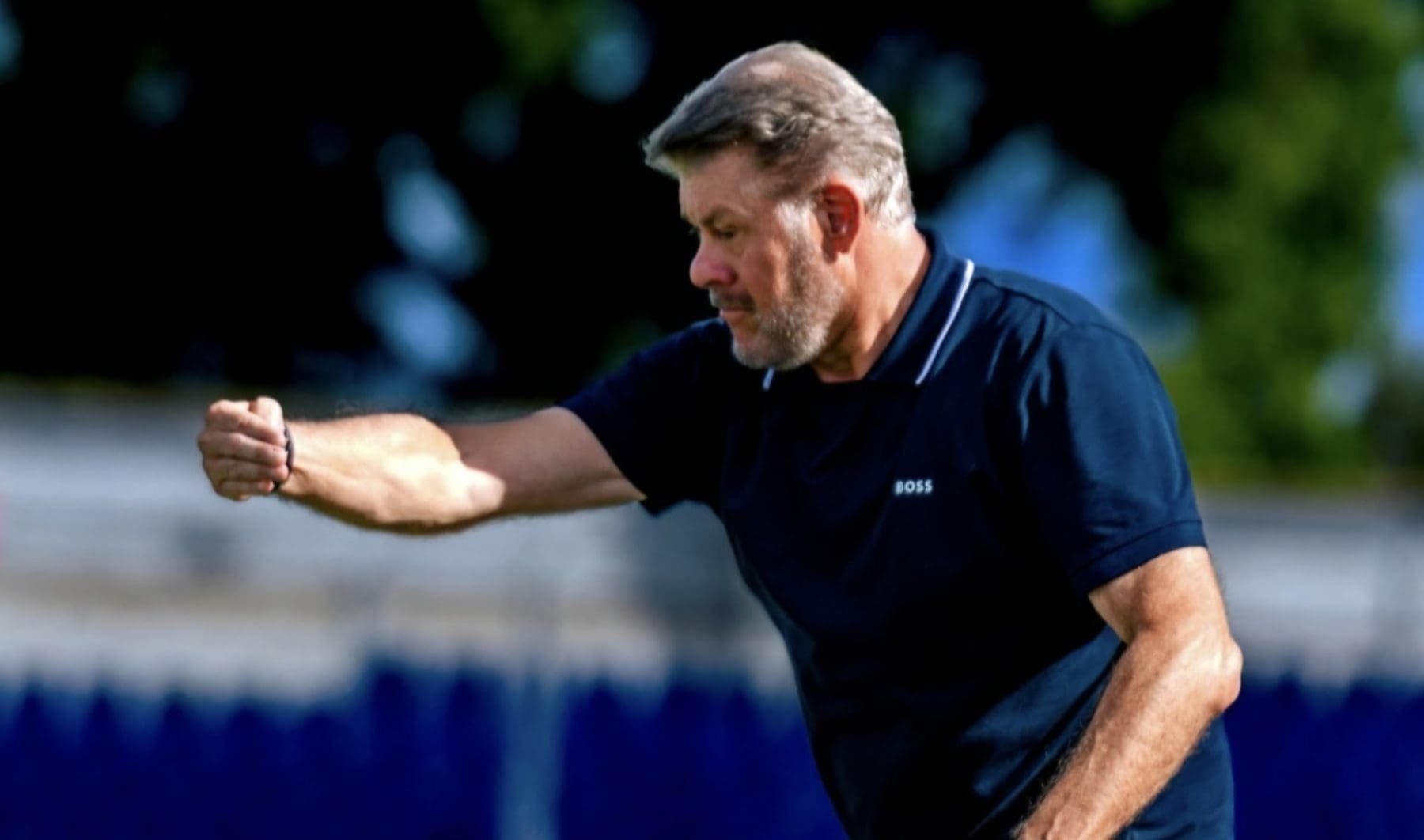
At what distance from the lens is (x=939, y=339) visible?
147 inches

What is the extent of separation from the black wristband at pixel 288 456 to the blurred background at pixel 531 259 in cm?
813

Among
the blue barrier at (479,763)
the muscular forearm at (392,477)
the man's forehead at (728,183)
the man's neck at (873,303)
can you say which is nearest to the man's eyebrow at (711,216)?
the man's forehead at (728,183)

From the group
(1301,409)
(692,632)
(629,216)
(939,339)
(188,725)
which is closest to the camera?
(939,339)

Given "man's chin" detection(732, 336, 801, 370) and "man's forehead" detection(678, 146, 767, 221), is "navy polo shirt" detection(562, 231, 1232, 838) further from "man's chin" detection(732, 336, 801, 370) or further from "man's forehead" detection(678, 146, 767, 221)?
"man's forehead" detection(678, 146, 767, 221)

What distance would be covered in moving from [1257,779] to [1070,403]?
6.35m

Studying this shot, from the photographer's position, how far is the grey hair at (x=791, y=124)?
3725 mm

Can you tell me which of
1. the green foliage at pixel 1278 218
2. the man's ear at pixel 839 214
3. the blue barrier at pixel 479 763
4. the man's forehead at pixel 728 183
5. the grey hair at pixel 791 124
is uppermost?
the green foliage at pixel 1278 218

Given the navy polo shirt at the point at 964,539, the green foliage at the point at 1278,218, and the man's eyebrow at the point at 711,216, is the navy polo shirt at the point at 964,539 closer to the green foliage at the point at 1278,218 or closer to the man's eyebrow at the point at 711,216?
the man's eyebrow at the point at 711,216

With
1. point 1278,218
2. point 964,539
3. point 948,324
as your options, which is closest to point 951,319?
point 948,324

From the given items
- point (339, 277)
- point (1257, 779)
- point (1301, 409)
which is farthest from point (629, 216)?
point (1257, 779)

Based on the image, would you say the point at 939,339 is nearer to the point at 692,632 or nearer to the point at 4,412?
the point at 692,632

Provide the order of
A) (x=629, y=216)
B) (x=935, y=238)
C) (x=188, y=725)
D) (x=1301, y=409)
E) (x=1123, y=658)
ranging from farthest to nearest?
(x=1301, y=409) < (x=629, y=216) < (x=188, y=725) < (x=935, y=238) < (x=1123, y=658)

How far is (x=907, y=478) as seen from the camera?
3689 mm

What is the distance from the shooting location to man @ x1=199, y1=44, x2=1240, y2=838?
3.39m
